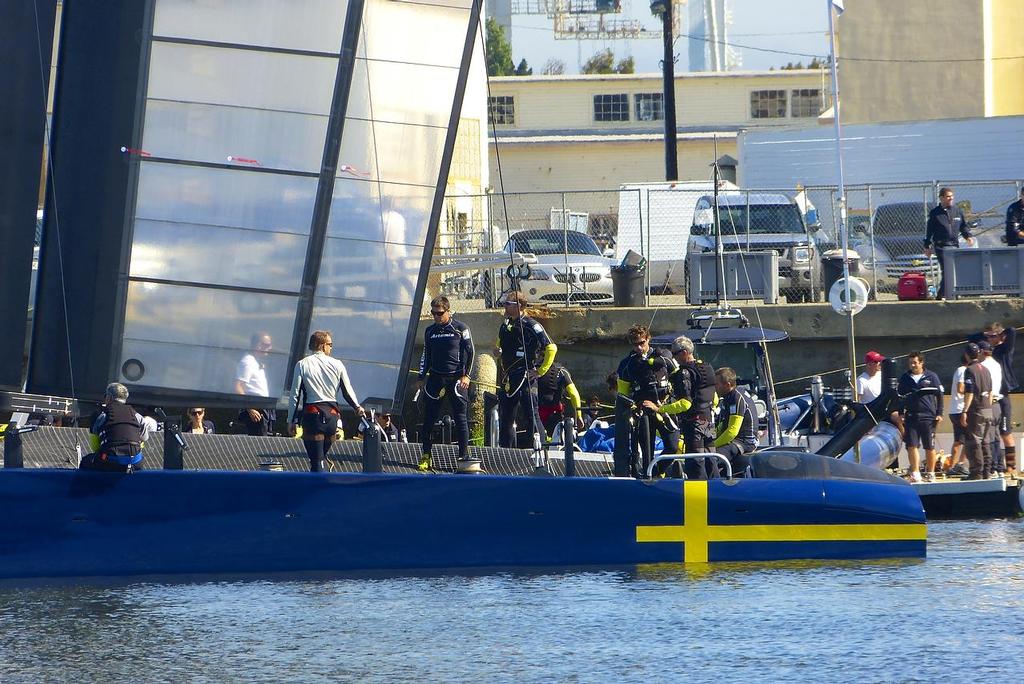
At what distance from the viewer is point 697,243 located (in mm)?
22281

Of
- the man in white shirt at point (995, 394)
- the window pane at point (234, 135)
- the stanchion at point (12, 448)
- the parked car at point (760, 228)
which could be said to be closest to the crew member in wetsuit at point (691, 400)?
the window pane at point (234, 135)

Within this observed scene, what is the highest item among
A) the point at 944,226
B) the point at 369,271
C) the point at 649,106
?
the point at 649,106

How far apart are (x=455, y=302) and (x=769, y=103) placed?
29.8m

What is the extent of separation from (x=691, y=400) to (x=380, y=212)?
2.68 metres

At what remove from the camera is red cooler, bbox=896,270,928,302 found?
1939 centimetres

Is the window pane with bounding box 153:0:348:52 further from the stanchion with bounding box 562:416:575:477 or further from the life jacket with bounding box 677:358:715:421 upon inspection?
the life jacket with bounding box 677:358:715:421

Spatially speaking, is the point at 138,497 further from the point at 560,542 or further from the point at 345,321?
the point at 560,542

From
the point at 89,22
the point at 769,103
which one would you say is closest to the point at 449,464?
the point at 89,22

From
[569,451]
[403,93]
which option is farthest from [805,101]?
[569,451]

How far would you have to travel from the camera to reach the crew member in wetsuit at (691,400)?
1105 cm

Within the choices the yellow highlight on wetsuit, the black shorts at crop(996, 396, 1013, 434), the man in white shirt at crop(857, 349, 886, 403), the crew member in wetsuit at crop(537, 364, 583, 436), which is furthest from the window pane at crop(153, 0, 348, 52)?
the black shorts at crop(996, 396, 1013, 434)

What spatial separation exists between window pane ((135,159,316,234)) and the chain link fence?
716 cm

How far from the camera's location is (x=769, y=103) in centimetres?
4869

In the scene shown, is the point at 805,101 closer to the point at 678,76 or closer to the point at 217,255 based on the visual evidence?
the point at 678,76
